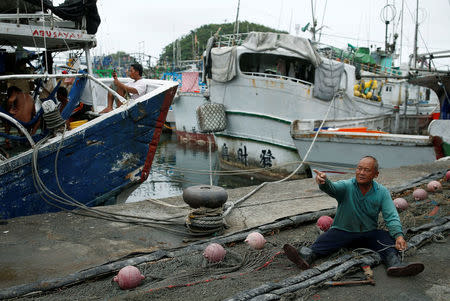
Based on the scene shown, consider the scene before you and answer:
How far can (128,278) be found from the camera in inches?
109

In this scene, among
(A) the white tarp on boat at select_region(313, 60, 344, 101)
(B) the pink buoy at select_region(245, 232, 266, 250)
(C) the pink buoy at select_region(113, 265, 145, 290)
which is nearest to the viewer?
(C) the pink buoy at select_region(113, 265, 145, 290)

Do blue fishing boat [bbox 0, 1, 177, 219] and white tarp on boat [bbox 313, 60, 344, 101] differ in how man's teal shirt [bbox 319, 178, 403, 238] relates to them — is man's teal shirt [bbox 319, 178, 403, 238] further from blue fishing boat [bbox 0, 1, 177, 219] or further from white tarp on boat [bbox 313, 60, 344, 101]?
white tarp on boat [bbox 313, 60, 344, 101]

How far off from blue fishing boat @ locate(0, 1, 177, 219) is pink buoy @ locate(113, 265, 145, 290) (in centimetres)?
222

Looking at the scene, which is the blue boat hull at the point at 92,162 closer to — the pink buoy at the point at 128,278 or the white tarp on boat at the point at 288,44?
the pink buoy at the point at 128,278

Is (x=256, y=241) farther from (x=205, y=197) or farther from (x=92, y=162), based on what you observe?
(x=92, y=162)

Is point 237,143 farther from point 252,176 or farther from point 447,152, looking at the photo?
point 447,152

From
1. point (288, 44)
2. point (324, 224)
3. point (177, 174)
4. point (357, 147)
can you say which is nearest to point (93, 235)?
point (324, 224)

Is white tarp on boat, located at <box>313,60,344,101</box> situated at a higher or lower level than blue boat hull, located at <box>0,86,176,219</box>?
higher

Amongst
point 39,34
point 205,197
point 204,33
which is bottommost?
point 205,197

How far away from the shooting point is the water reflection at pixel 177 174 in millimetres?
12203

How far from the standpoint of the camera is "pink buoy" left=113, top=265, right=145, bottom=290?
277 cm

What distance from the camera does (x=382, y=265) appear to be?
9.93ft

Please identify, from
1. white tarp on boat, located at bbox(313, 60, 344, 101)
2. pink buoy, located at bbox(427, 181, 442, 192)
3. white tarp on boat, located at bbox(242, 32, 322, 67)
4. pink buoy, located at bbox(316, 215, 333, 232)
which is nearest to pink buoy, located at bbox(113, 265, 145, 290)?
pink buoy, located at bbox(316, 215, 333, 232)

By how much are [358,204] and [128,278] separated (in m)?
1.94
